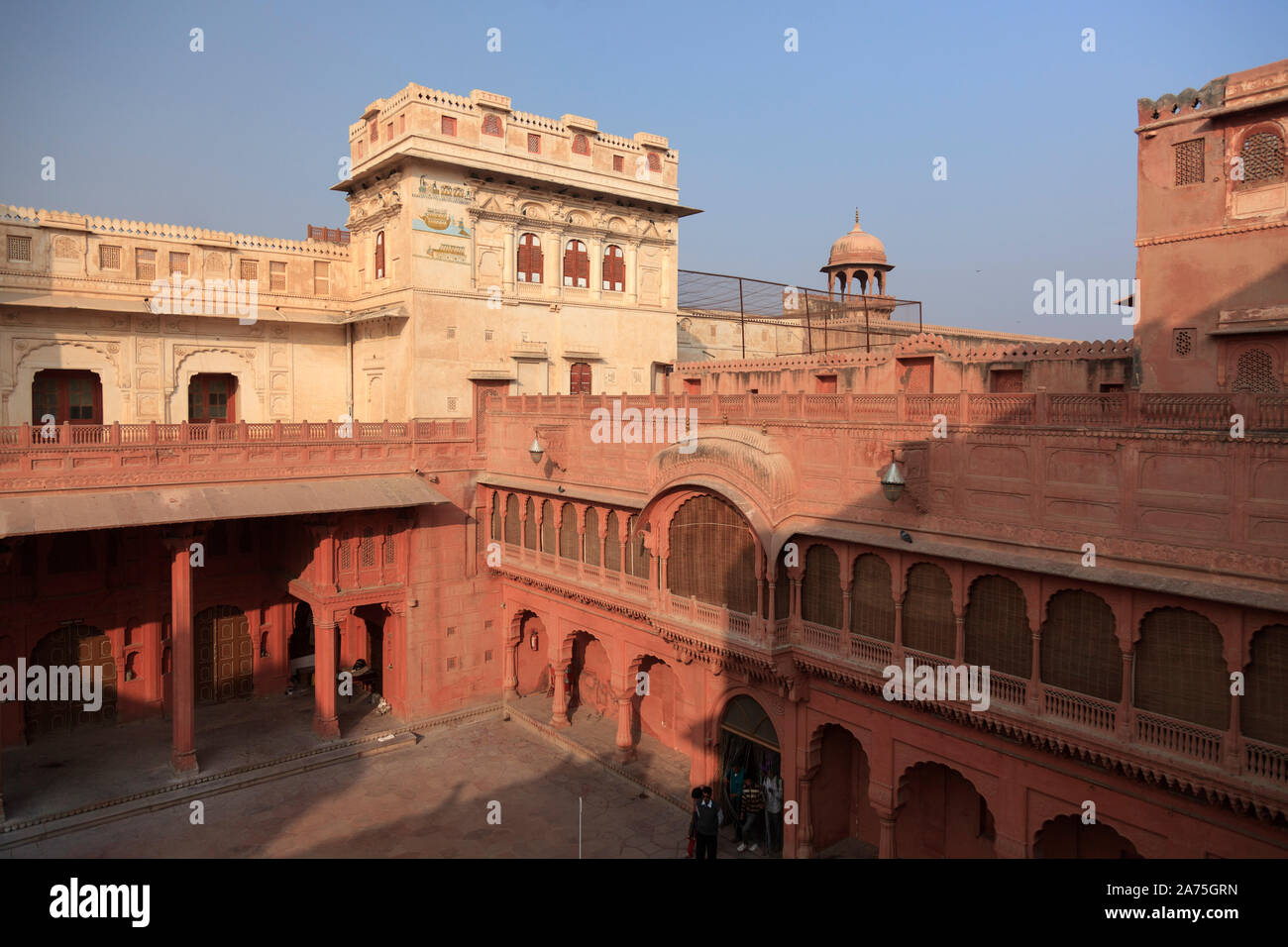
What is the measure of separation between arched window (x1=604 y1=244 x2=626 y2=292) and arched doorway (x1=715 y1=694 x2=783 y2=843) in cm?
1678

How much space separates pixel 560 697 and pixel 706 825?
850 cm

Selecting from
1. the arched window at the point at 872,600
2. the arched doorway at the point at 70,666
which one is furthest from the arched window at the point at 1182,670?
the arched doorway at the point at 70,666

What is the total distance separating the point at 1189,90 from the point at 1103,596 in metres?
13.2

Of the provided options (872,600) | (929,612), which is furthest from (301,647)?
(929,612)

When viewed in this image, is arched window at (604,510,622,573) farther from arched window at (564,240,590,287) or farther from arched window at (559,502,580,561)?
arched window at (564,240,590,287)

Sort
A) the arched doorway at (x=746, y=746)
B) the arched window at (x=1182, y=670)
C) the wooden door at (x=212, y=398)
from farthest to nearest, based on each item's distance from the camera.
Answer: the wooden door at (x=212, y=398)
the arched doorway at (x=746, y=746)
the arched window at (x=1182, y=670)

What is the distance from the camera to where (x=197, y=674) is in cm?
2467

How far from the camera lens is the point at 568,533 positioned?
876 inches

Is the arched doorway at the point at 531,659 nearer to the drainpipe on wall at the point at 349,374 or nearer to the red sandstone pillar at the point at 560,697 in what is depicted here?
the red sandstone pillar at the point at 560,697

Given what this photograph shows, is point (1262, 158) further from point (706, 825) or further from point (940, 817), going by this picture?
point (706, 825)

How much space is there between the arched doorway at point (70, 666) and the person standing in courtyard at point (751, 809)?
56.2ft

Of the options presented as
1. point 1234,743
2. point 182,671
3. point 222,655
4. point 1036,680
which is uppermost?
point 1036,680

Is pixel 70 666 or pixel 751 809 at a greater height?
pixel 70 666

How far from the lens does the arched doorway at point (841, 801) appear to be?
16734 millimetres
